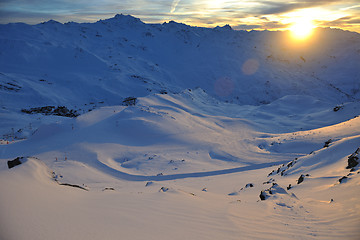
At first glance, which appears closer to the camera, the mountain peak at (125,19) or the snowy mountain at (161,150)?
the snowy mountain at (161,150)

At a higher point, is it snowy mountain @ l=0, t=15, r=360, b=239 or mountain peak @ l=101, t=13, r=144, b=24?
mountain peak @ l=101, t=13, r=144, b=24

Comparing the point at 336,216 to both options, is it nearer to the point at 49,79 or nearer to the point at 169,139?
the point at 169,139

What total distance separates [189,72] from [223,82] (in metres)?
8.46

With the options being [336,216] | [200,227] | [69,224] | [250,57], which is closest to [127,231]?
[69,224]

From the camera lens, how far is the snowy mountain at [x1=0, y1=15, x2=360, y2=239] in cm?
408

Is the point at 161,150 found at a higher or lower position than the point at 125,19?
lower

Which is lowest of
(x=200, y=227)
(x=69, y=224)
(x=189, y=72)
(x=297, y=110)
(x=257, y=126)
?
(x=69, y=224)

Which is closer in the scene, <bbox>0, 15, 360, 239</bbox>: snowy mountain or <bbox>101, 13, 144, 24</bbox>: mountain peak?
<bbox>0, 15, 360, 239</bbox>: snowy mountain

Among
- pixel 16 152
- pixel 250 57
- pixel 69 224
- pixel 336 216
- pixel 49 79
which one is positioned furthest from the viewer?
pixel 250 57

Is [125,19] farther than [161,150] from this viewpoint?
Yes

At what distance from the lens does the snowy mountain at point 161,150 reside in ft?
13.4

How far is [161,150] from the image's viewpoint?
1507 cm

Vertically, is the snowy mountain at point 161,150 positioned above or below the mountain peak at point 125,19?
below

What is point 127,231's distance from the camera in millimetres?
3490
